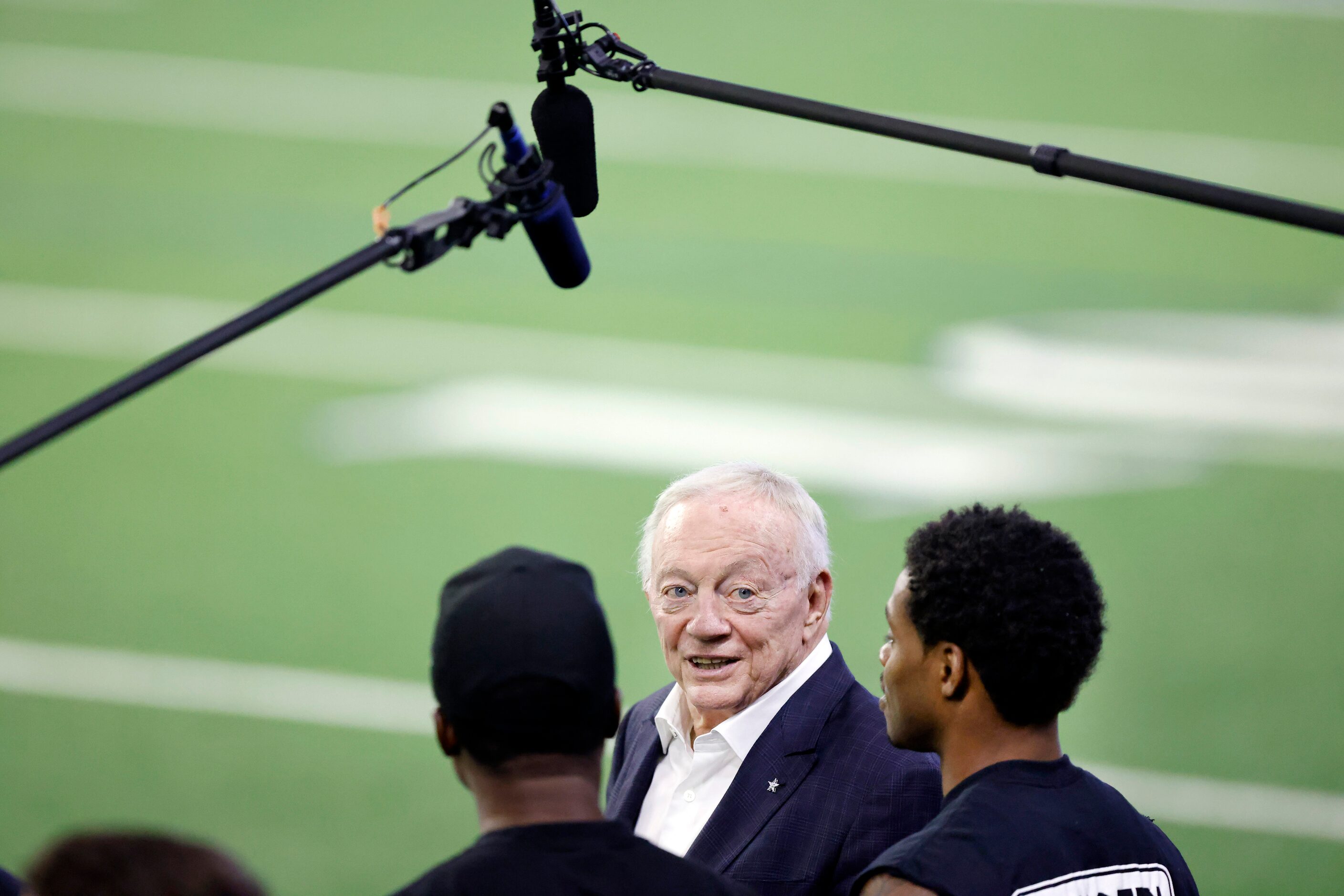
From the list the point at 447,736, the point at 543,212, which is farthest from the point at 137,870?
the point at 543,212

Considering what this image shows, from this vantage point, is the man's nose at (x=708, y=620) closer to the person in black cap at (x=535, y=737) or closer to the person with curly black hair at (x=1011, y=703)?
the person with curly black hair at (x=1011, y=703)

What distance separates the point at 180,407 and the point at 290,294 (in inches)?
251

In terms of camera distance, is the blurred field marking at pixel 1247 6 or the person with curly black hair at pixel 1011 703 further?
the blurred field marking at pixel 1247 6

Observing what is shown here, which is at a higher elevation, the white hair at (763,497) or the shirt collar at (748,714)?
the white hair at (763,497)

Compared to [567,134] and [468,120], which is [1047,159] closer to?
[567,134]

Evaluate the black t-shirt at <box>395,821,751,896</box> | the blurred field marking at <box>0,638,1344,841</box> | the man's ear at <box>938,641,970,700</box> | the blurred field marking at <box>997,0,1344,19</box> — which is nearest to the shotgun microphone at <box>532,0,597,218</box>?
the man's ear at <box>938,641,970,700</box>

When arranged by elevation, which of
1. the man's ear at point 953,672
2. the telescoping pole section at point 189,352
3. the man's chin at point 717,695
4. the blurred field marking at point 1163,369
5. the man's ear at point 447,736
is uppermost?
the blurred field marking at point 1163,369

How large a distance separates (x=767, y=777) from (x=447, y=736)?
1.19 meters

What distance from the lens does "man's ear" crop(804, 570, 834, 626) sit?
3342 millimetres

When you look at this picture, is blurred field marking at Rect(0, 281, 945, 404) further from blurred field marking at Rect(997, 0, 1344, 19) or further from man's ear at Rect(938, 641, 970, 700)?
man's ear at Rect(938, 641, 970, 700)

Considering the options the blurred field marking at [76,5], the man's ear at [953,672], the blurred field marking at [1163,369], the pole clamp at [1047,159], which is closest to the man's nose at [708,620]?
the man's ear at [953,672]

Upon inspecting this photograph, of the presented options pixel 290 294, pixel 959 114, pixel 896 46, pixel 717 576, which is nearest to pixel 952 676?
pixel 717 576

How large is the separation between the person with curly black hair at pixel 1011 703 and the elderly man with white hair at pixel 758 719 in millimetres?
407

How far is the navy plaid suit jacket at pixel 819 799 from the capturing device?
2893 millimetres
